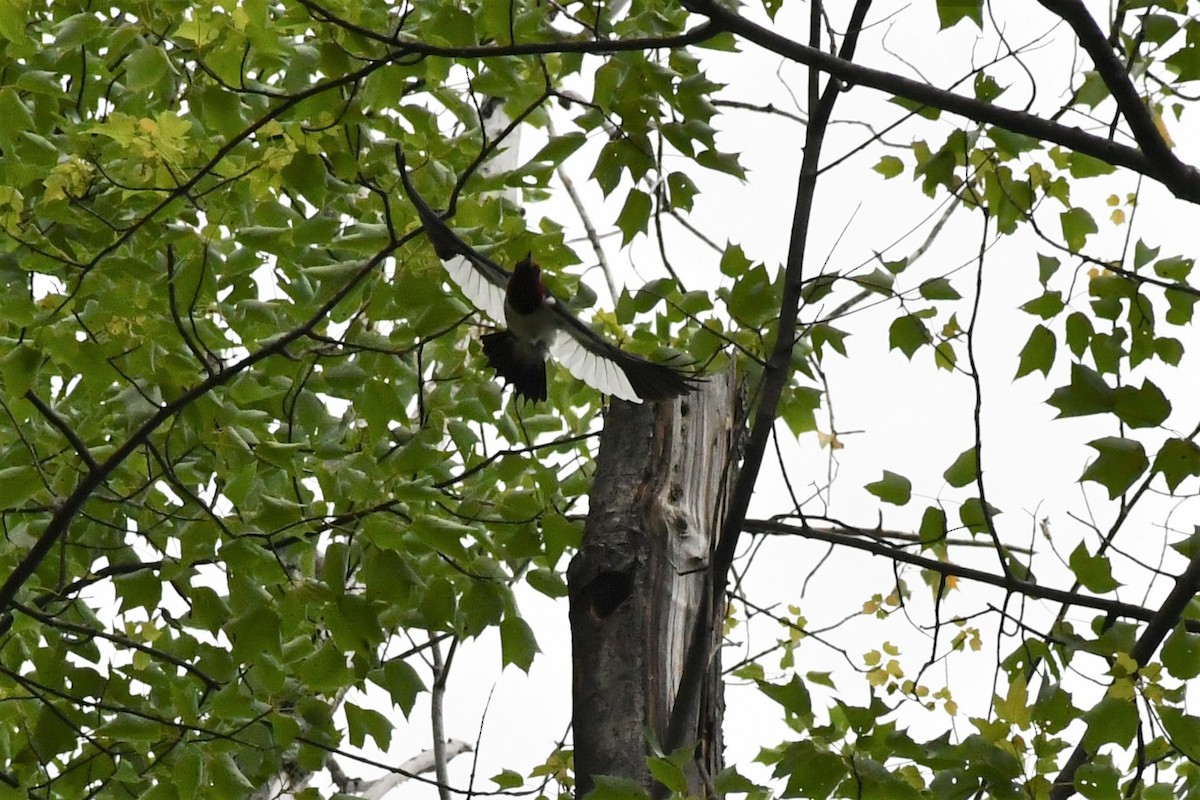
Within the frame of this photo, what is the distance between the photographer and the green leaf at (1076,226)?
2.87 m

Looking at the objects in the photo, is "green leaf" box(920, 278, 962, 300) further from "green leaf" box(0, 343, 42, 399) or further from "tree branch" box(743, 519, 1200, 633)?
"green leaf" box(0, 343, 42, 399)

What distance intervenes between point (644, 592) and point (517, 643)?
1.67 ft

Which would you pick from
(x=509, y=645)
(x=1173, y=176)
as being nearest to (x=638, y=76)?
(x=1173, y=176)

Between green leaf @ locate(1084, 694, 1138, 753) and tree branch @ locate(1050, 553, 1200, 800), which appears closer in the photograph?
green leaf @ locate(1084, 694, 1138, 753)

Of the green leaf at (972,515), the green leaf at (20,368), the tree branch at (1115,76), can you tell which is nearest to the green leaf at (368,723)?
the green leaf at (20,368)

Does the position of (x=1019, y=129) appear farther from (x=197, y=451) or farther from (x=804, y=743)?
(x=197, y=451)

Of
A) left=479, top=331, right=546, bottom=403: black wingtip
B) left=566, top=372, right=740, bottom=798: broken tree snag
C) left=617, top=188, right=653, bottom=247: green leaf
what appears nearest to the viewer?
left=566, top=372, right=740, bottom=798: broken tree snag

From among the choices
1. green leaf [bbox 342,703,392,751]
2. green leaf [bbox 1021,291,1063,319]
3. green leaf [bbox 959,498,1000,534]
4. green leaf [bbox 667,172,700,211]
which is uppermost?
green leaf [bbox 667,172,700,211]

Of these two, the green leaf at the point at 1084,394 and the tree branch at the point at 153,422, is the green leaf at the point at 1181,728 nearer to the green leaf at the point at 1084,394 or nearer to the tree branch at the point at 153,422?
the green leaf at the point at 1084,394

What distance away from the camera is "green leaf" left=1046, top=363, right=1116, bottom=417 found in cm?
208

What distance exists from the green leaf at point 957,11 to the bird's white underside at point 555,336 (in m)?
1.36

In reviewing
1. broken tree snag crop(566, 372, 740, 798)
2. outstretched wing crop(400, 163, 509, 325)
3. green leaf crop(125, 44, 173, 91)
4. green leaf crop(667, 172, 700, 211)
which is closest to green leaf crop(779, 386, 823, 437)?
broken tree snag crop(566, 372, 740, 798)

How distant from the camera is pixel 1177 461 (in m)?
2.07

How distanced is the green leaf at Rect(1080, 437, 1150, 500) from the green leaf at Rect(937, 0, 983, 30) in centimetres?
85
